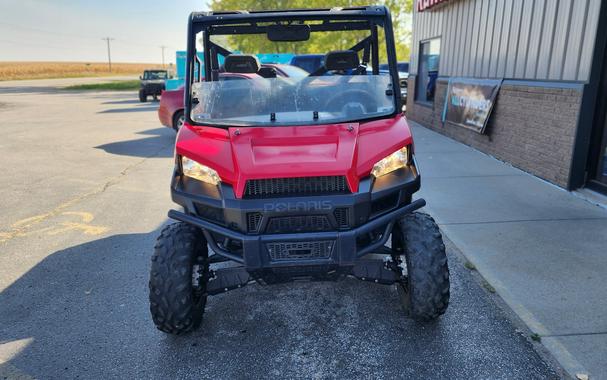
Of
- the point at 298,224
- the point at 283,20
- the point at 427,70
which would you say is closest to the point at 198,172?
the point at 298,224

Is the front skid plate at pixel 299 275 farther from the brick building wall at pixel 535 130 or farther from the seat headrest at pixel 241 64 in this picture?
the brick building wall at pixel 535 130

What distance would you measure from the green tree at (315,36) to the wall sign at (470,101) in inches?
681

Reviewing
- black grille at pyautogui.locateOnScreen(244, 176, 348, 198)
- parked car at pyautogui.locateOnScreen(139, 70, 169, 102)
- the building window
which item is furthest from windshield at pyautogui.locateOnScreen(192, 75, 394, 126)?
parked car at pyautogui.locateOnScreen(139, 70, 169, 102)

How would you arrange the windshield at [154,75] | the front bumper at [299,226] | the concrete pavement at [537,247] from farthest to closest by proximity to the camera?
1. the windshield at [154,75]
2. the concrete pavement at [537,247]
3. the front bumper at [299,226]

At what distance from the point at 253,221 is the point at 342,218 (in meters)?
0.57

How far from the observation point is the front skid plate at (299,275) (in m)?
3.07

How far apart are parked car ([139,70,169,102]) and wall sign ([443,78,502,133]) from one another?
19127mm

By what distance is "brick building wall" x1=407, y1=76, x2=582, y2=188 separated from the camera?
6754 millimetres

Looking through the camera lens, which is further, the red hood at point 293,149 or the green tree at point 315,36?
the green tree at point 315,36

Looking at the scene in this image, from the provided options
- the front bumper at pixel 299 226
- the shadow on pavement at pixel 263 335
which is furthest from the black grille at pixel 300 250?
the shadow on pavement at pixel 263 335

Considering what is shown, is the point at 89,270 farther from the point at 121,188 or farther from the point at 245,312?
the point at 121,188

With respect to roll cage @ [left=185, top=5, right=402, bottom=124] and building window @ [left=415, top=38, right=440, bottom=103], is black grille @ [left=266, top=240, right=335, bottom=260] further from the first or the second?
building window @ [left=415, top=38, right=440, bottom=103]

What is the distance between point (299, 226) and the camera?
3029 millimetres

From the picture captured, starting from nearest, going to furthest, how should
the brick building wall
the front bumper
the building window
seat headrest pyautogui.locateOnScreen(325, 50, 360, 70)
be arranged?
the front bumper
seat headrest pyautogui.locateOnScreen(325, 50, 360, 70)
the brick building wall
the building window
